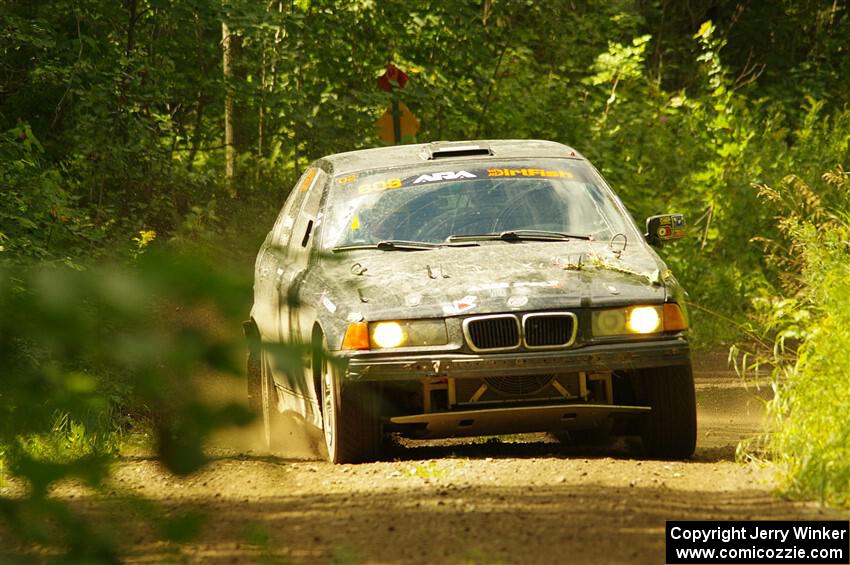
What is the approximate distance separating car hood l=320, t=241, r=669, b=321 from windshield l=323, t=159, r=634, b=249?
1.39ft

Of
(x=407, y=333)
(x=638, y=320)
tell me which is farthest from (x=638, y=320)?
(x=407, y=333)

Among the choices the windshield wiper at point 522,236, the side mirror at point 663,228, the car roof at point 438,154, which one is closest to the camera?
the windshield wiper at point 522,236

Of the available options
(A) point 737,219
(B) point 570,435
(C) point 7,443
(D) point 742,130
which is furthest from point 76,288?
(D) point 742,130

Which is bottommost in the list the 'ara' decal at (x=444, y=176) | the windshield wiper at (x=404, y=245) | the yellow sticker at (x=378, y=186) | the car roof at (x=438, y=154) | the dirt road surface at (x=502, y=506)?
the dirt road surface at (x=502, y=506)

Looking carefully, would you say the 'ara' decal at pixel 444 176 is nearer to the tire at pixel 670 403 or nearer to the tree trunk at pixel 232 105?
the tire at pixel 670 403

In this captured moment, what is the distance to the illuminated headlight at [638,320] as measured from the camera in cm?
673

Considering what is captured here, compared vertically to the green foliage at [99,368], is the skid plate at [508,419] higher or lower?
lower

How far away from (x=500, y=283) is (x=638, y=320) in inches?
27.0

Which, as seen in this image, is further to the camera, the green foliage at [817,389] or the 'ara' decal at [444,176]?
the 'ara' decal at [444,176]

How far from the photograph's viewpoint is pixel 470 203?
8031 millimetres

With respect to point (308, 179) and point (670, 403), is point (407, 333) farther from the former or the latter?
point (308, 179)

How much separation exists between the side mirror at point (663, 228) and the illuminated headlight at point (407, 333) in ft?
6.13

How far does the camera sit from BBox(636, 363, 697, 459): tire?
22.7 feet

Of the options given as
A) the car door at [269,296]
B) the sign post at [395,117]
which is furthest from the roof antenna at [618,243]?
the sign post at [395,117]
